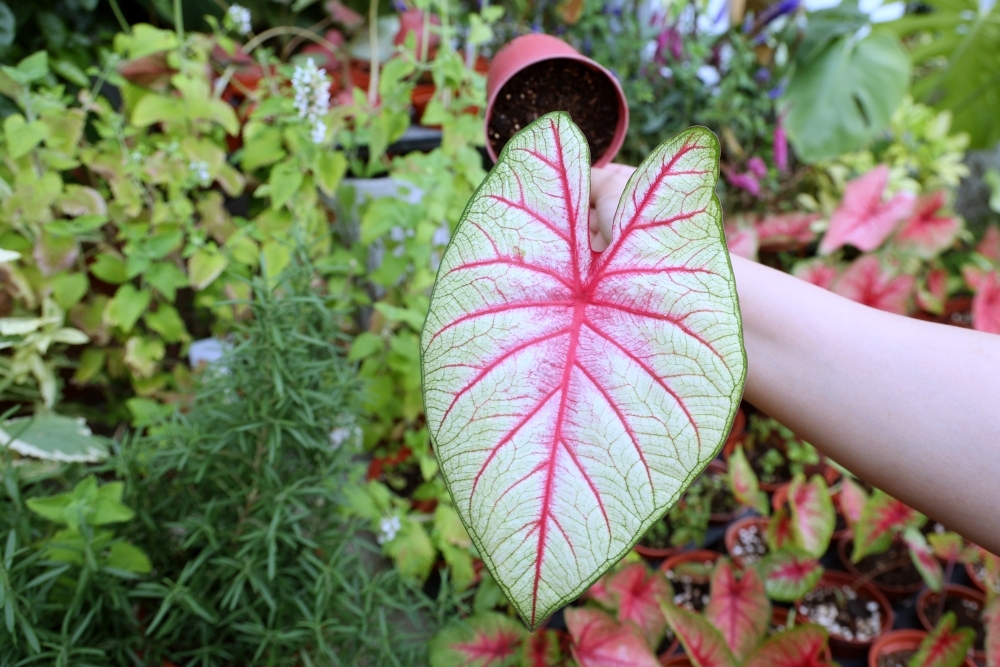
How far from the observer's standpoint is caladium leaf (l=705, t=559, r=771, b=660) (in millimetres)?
840

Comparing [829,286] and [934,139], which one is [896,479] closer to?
[829,286]

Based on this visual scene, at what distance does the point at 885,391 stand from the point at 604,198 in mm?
263

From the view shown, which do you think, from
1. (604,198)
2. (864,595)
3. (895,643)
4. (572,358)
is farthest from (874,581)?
(572,358)

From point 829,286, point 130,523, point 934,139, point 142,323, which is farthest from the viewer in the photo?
point 934,139

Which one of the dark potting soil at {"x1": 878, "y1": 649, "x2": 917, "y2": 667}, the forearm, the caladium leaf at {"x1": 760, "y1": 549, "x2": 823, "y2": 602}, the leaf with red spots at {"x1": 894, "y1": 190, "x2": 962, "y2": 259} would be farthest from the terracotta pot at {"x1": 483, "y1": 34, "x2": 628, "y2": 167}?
the leaf with red spots at {"x1": 894, "y1": 190, "x2": 962, "y2": 259}

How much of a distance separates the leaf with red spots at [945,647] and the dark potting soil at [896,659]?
0.27 metres

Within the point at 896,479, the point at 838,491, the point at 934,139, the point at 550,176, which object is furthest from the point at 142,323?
the point at 934,139

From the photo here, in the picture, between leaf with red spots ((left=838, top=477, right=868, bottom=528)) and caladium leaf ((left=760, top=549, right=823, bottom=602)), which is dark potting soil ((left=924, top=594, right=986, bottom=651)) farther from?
caladium leaf ((left=760, top=549, right=823, bottom=602))

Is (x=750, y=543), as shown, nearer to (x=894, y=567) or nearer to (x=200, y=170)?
(x=894, y=567)

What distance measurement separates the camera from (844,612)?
1133 millimetres

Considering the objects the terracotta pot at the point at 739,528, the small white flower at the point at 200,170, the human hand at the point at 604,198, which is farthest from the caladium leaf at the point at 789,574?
the small white flower at the point at 200,170

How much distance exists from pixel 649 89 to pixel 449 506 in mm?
1051

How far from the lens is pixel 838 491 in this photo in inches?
50.4

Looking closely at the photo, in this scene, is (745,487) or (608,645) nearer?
(608,645)
